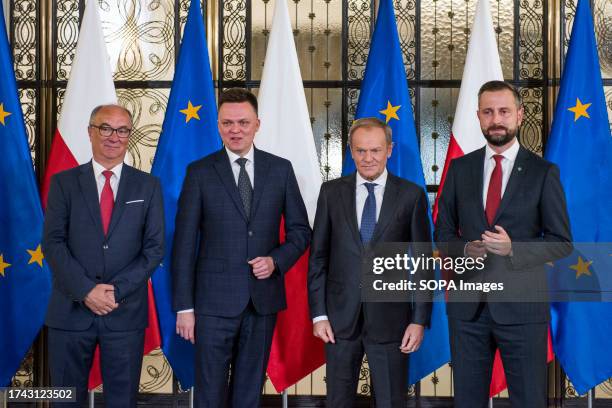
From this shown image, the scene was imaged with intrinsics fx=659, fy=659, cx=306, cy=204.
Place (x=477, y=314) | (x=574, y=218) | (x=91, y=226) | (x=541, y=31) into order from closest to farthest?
(x=477, y=314)
(x=91, y=226)
(x=574, y=218)
(x=541, y=31)

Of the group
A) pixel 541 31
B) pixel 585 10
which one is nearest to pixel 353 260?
pixel 585 10

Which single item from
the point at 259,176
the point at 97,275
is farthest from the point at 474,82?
the point at 97,275

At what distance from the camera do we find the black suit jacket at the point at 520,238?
8.54ft

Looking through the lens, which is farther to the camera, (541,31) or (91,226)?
(541,31)

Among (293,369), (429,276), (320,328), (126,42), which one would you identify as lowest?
(293,369)

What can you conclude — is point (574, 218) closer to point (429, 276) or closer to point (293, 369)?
point (429, 276)

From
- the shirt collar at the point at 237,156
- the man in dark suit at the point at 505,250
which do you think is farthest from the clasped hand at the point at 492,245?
the shirt collar at the point at 237,156

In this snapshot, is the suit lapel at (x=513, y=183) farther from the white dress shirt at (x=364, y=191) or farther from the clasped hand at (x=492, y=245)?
the white dress shirt at (x=364, y=191)

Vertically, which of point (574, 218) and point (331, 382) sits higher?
point (574, 218)

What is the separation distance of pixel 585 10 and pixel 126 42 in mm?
2871

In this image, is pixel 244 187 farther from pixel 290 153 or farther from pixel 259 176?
pixel 290 153

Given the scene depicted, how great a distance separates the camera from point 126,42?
4426mm

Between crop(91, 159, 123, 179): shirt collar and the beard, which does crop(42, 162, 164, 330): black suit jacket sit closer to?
crop(91, 159, 123, 179): shirt collar

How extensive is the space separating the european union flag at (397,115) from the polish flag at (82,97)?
149 centimetres
